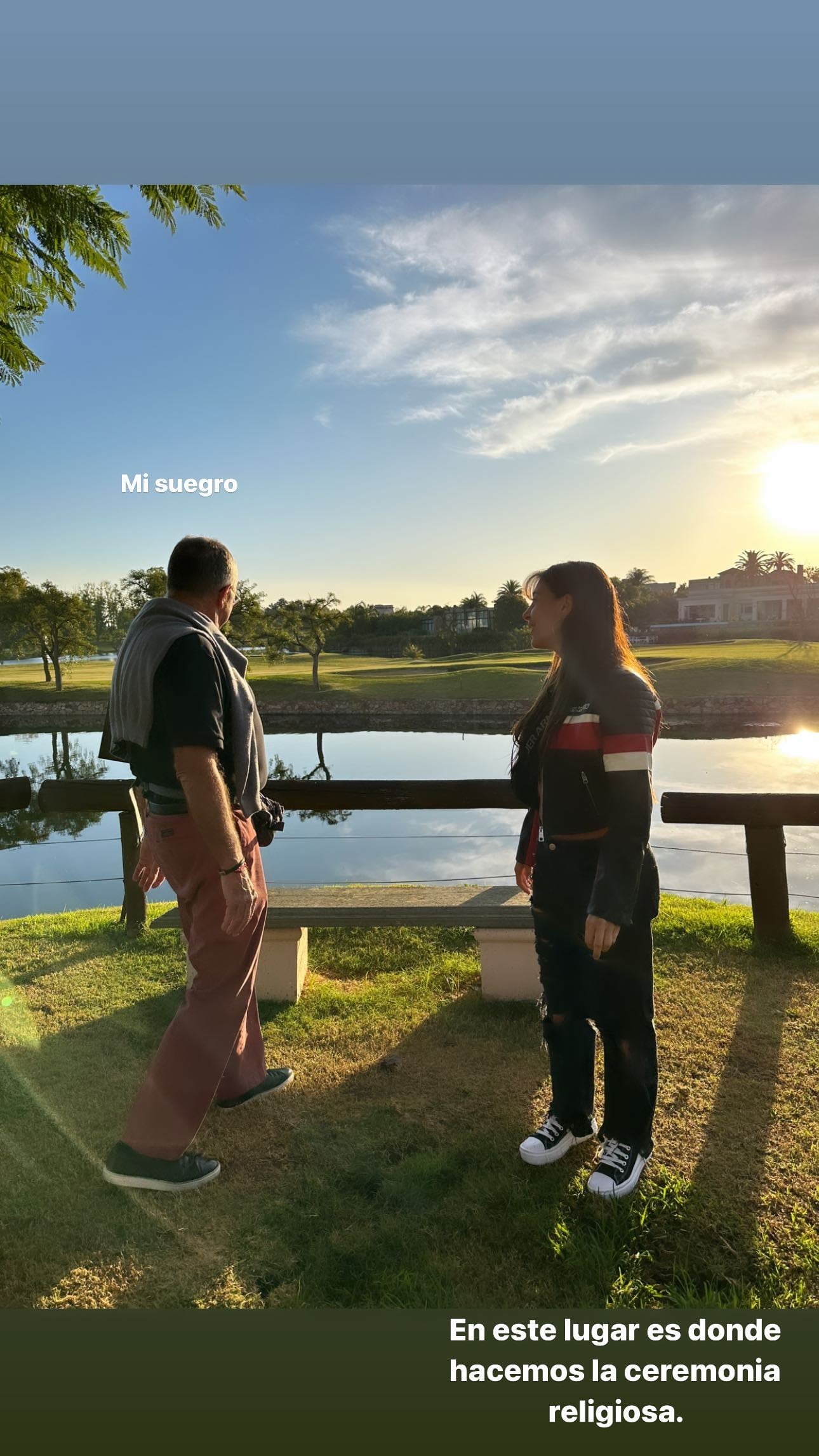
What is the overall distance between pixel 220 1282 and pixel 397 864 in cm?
350

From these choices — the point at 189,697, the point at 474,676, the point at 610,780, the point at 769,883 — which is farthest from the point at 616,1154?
the point at 474,676

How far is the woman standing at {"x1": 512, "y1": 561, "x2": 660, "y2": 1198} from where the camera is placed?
1841 millimetres

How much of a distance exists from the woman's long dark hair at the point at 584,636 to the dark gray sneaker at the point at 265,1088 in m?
1.45

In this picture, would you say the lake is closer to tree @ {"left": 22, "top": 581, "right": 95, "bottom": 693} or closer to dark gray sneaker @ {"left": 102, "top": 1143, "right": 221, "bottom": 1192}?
tree @ {"left": 22, "top": 581, "right": 95, "bottom": 693}

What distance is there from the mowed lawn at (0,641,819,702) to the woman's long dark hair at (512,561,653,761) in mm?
1587

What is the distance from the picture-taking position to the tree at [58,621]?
10.0 ft

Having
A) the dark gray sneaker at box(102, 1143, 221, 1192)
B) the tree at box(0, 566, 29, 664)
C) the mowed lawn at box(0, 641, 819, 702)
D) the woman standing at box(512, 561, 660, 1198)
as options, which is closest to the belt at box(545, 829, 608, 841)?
the woman standing at box(512, 561, 660, 1198)

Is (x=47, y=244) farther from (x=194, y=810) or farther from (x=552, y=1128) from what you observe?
(x=552, y=1128)

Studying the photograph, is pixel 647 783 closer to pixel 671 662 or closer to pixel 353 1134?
pixel 353 1134

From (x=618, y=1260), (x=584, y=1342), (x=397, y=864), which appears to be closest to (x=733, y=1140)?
(x=618, y=1260)

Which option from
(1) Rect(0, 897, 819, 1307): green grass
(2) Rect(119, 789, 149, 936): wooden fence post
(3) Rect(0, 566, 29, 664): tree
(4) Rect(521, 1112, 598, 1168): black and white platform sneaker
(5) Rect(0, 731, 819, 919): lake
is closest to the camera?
(1) Rect(0, 897, 819, 1307): green grass

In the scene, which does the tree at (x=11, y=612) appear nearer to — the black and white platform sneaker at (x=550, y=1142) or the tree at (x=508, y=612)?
the tree at (x=508, y=612)

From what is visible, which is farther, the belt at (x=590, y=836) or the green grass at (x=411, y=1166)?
the belt at (x=590, y=836)

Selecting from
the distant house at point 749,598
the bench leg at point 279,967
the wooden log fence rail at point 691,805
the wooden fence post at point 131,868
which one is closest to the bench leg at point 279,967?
the bench leg at point 279,967
